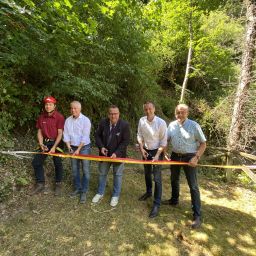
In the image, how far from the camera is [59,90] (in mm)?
5656

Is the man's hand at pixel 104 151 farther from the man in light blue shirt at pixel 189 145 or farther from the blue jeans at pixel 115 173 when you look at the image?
the man in light blue shirt at pixel 189 145

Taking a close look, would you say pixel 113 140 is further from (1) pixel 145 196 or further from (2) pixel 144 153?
(1) pixel 145 196

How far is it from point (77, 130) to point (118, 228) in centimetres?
Result: 180

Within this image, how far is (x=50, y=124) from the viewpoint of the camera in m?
4.61

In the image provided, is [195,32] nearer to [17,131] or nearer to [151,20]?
[151,20]

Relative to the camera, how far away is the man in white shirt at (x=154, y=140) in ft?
13.8

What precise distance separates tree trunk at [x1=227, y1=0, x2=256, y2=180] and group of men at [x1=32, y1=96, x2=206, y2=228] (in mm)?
3145

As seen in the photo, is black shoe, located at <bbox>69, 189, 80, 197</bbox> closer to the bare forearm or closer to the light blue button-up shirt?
the light blue button-up shirt

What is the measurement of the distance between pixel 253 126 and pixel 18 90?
637cm

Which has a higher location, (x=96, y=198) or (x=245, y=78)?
(x=245, y=78)

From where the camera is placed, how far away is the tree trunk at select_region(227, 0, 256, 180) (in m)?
6.70

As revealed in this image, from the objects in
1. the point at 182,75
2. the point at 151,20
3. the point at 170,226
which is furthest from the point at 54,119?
the point at 182,75

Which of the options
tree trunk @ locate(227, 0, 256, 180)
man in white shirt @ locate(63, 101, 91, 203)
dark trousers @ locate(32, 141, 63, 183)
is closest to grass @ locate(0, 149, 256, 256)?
dark trousers @ locate(32, 141, 63, 183)

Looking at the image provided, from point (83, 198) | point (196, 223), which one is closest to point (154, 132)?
point (196, 223)
